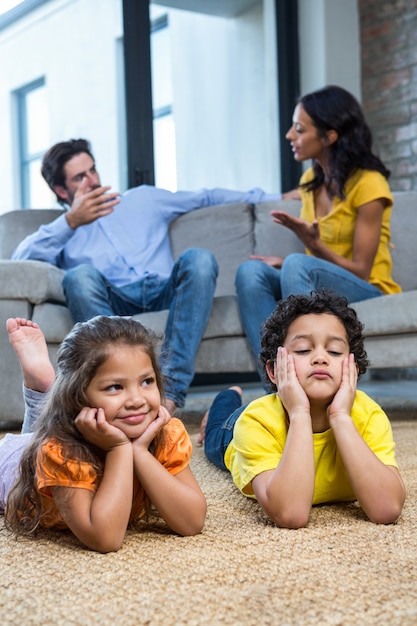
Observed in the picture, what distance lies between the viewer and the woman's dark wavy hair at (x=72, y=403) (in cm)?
107

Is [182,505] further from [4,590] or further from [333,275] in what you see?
[333,275]

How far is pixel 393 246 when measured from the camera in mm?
2764

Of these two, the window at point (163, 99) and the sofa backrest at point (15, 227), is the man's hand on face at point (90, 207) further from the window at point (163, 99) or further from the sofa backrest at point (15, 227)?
the window at point (163, 99)

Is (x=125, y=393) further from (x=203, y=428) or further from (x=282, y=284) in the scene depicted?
(x=282, y=284)

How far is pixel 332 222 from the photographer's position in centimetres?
252

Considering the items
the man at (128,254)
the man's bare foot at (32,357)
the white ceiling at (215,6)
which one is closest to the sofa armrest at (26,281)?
the man at (128,254)

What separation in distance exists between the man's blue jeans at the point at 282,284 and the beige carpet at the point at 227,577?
1118mm

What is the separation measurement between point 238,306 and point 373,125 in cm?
212

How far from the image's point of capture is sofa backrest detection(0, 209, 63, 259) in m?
3.00

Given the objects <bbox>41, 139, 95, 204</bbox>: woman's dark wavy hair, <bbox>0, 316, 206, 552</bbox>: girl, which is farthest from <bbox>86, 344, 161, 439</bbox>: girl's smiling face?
<bbox>41, 139, 95, 204</bbox>: woman's dark wavy hair

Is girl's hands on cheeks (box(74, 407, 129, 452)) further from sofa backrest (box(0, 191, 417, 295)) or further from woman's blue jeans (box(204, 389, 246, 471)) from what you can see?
sofa backrest (box(0, 191, 417, 295))

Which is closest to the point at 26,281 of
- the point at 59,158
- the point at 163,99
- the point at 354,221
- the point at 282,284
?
the point at 59,158

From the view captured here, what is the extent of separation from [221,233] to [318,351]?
1.87 m

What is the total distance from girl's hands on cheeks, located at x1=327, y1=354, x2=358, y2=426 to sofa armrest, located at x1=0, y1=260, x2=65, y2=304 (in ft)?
4.67
